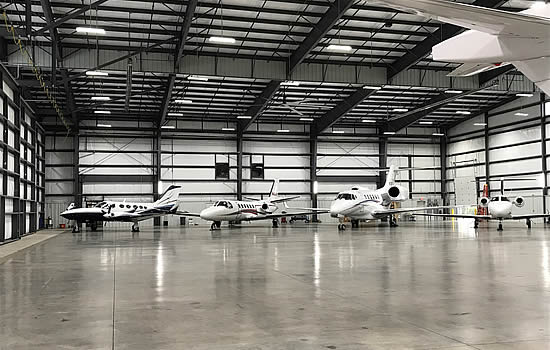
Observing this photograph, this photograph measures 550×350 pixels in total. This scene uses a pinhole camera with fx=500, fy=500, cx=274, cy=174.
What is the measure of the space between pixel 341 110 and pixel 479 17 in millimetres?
38059

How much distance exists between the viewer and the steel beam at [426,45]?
23.7 m

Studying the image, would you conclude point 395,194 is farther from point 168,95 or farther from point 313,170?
point 168,95

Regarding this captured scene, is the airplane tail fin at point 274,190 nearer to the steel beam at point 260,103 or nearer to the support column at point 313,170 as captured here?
the steel beam at point 260,103

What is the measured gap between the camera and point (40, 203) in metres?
39.7

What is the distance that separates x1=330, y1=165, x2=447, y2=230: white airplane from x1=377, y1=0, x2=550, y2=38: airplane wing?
28144mm

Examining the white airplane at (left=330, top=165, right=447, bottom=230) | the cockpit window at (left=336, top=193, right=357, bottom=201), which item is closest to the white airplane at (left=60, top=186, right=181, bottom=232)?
the white airplane at (left=330, top=165, right=447, bottom=230)

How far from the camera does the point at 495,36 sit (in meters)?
3.70

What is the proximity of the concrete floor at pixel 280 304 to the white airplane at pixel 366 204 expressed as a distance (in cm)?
1936

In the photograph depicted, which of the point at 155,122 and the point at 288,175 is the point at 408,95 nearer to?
the point at 288,175

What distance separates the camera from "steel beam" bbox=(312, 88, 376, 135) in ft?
122

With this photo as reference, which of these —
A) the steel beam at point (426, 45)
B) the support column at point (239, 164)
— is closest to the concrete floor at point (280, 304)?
the steel beam at point (426, 45)

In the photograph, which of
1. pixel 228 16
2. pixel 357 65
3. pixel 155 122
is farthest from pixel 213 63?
pixel 155 122

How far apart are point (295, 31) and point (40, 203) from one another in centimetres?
2545

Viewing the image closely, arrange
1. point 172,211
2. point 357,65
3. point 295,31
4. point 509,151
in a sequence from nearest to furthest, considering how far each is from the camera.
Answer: point 295,31 < point 357,65 < point 172,211 < point 509,151
